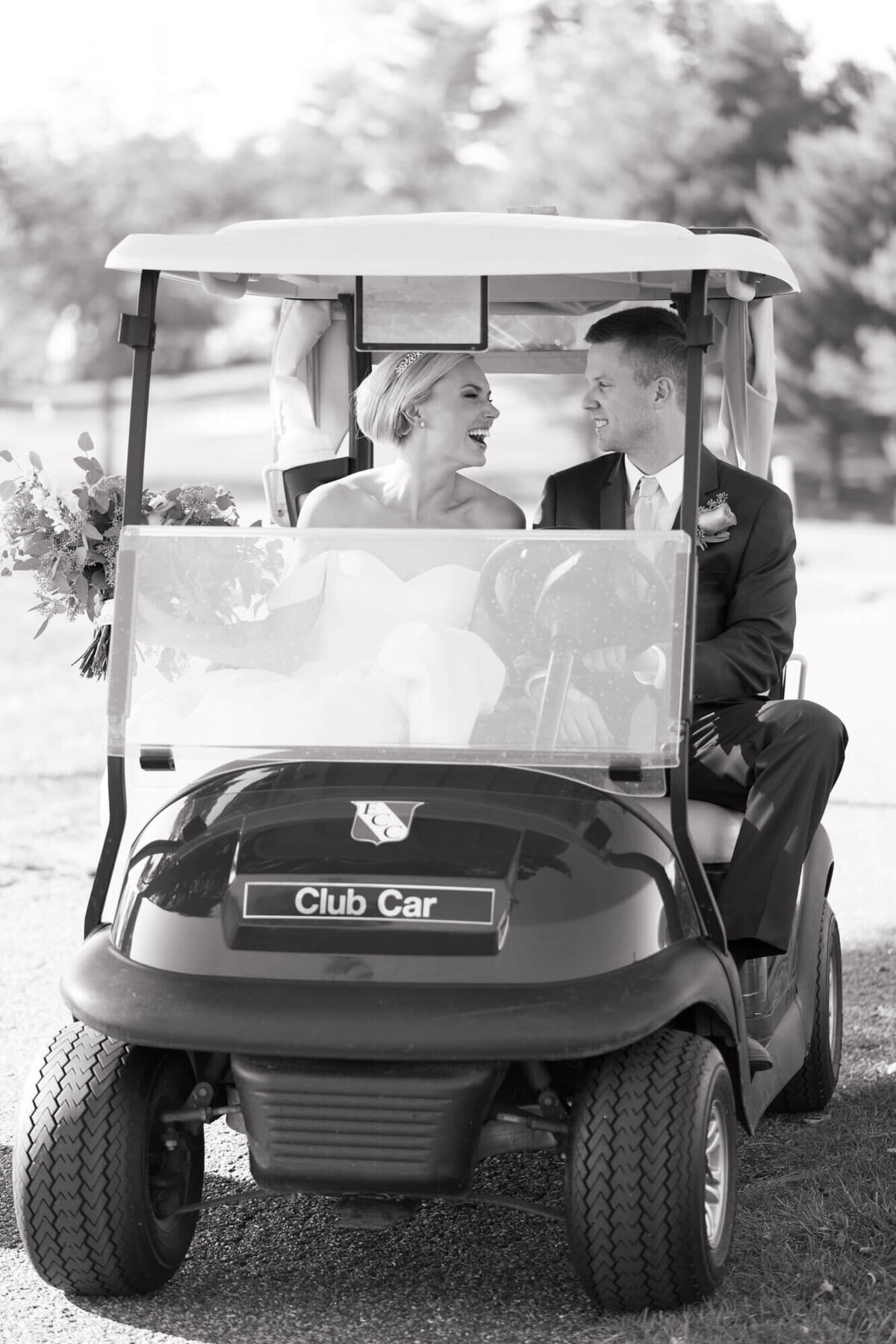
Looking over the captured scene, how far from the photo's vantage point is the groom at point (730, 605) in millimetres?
3064

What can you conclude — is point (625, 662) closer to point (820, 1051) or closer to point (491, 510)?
point (491, 510)

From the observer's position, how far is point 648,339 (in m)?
3.57

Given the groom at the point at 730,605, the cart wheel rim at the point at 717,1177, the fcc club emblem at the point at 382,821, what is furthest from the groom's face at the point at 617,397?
the cart wheel rim at the point at 717,1177

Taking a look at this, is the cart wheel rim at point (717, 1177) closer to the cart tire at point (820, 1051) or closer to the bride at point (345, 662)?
the bride at point (345, 662)

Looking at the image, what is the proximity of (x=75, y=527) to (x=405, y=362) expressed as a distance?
0.72 meters

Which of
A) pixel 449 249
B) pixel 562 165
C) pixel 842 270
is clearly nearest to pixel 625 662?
pixel 449 249

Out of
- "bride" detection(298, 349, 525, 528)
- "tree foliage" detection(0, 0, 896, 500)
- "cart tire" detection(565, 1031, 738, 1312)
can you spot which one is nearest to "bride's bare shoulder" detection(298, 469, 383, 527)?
"bride" detection(298, 349, 525, 528)

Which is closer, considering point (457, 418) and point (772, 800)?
point (772, 800)

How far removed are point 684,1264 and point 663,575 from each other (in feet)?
3.39

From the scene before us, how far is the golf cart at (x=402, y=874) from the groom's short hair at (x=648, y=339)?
56 centimetres

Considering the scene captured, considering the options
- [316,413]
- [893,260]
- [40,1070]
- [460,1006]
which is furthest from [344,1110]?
[893,260]

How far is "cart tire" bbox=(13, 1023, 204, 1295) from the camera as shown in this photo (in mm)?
2639

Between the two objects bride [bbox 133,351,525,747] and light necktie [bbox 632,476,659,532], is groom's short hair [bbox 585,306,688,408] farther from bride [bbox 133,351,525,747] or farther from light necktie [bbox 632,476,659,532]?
bride [bbox 133,351,525,747]

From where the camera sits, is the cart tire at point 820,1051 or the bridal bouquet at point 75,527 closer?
the bridal bouquet at point 75,527
